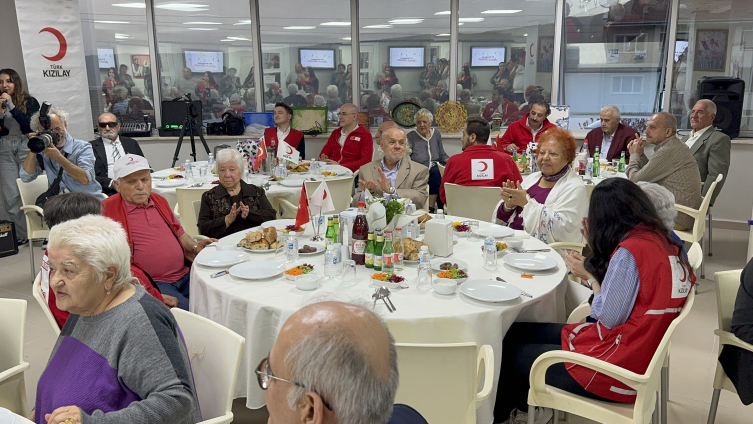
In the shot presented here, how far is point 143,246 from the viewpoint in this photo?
3240 mm

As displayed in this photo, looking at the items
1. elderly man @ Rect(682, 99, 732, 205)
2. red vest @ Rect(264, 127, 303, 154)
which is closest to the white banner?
red vest @ Rect(264, 127, 303, 154)

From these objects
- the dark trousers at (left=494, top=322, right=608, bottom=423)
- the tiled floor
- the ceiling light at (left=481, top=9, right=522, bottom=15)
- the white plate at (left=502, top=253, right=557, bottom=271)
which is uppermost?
the ceiling light at (left=481, top=9, right=522, bottom=15)

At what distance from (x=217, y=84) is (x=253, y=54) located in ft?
2.49

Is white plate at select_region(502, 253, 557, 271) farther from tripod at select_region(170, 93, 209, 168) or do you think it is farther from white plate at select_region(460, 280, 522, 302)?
tripod at select_region(170, 93, 209, 168)

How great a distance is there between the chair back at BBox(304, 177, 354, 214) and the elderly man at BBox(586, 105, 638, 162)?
348cm

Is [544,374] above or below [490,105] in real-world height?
below

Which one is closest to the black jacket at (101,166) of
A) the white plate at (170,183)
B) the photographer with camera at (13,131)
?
the white plate at (170,183)

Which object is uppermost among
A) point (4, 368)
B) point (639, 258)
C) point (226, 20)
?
point (226, 20)

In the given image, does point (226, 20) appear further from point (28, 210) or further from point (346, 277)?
point (346, 277)

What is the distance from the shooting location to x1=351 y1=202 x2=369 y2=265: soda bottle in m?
2.91

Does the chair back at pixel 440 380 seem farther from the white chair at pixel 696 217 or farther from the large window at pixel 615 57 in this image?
the large window at pixel 615 57

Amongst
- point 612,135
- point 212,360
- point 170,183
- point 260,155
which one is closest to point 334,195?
point 260,155

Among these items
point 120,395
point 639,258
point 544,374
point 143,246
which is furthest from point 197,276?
point 639,258

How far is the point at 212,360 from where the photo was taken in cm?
199
